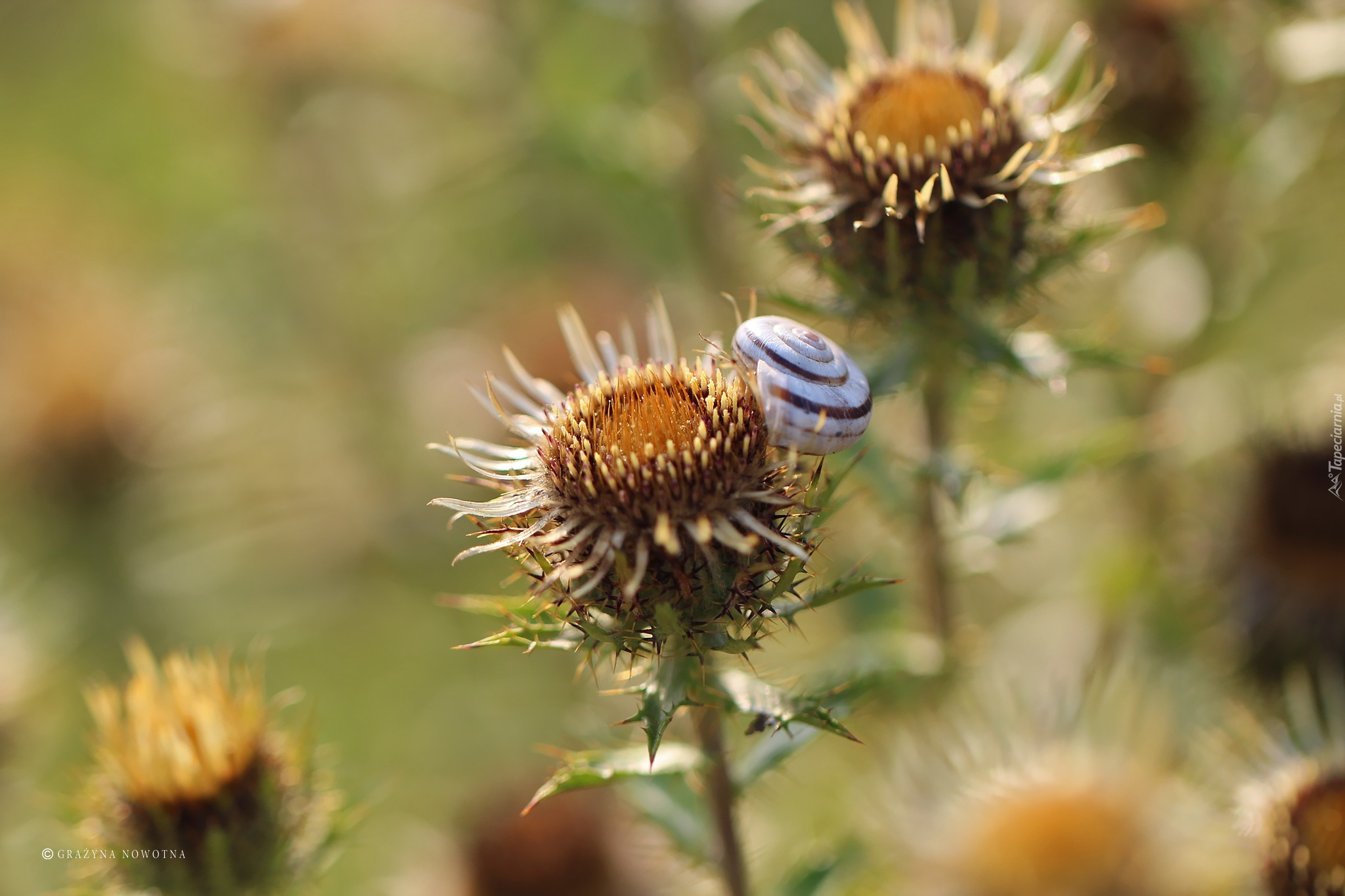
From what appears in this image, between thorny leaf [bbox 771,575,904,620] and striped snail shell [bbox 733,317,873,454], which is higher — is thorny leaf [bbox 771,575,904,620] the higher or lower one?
the lower one

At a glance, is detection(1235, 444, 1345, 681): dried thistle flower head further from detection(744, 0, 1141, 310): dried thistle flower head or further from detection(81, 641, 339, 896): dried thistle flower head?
detection(81, 641, 339, 896): dried thistle flower head

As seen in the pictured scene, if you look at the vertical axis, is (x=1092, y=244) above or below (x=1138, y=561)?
above

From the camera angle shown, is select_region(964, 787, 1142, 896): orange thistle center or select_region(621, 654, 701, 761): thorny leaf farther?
select_region(964, 787, 1142, 896): orange thistle center

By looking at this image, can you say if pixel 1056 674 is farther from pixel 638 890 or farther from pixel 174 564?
pixel 174 564

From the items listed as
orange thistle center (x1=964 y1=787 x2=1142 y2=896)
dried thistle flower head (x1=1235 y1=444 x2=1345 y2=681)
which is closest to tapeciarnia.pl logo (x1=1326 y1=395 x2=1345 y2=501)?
dried thistle flower head (x1=1235 y1=444 x2=1345 y2=681)

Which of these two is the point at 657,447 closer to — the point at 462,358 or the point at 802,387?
the point at 802,387

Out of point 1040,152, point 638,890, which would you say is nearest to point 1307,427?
point 1040,152
